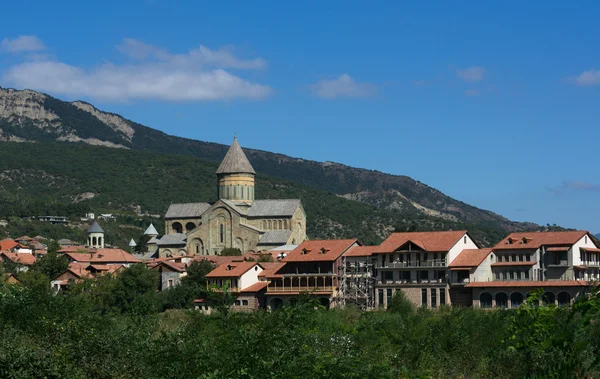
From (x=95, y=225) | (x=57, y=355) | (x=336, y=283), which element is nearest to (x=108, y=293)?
(x=336, y=283)

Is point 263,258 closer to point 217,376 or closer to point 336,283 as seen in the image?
point 336,283

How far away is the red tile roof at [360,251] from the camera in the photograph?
72.7m

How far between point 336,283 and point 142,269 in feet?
49.9

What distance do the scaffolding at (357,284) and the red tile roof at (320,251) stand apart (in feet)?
3.83

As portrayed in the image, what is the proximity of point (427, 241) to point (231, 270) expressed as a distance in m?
15.3

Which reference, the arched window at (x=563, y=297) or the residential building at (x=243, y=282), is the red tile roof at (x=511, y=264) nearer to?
the arched window at (x=563, y=297)

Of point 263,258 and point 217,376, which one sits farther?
point 263,258

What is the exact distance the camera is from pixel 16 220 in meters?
153

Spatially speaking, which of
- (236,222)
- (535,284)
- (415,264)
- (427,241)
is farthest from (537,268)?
(236,222)

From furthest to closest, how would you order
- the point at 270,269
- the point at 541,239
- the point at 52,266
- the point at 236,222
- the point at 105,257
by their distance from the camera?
the point at 236,222 → the point at 105,257 → the point at 52,266 → the point at 270,269 → the point at 541,239

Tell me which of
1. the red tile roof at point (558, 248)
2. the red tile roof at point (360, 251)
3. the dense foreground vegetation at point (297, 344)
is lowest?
the dense foreground vegetation at point (297, 344)

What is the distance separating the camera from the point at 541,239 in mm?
68125

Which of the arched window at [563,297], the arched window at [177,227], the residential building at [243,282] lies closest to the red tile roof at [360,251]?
the residential building at [243,282]

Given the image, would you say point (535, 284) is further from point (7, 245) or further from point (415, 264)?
point (7, 245)
